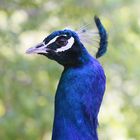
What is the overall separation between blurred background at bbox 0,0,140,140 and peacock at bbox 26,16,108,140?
60.4 inches

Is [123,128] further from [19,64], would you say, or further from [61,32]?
[61,32]

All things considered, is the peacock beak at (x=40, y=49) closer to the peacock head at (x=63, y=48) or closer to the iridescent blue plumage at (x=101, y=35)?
the peacock head at (x=63, y=48)

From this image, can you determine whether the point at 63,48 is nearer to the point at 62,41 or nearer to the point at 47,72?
the point at 62,41

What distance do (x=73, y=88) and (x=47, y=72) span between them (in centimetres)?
185

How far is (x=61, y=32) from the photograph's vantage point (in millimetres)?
2404

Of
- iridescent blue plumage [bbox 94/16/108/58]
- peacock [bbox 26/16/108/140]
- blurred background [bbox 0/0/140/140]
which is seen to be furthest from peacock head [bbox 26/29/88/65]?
blurred background [bbox 0/0/140/140]

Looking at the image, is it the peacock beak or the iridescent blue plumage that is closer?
the peacock beak

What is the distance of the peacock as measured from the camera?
2383mm

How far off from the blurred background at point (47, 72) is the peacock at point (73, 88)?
154 cm

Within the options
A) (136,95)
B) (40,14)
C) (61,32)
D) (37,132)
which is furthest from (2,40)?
(61,32)

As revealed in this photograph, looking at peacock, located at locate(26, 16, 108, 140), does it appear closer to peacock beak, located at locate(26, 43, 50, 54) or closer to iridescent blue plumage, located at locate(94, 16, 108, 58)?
peacock beak, located at locate(26, 43, 50, 54)

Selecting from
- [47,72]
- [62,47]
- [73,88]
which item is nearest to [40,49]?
[62,47]

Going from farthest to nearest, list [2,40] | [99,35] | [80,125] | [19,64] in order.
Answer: [19,64] → [2,40] → [99,35] → [80,125]

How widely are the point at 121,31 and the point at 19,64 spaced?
78cm
